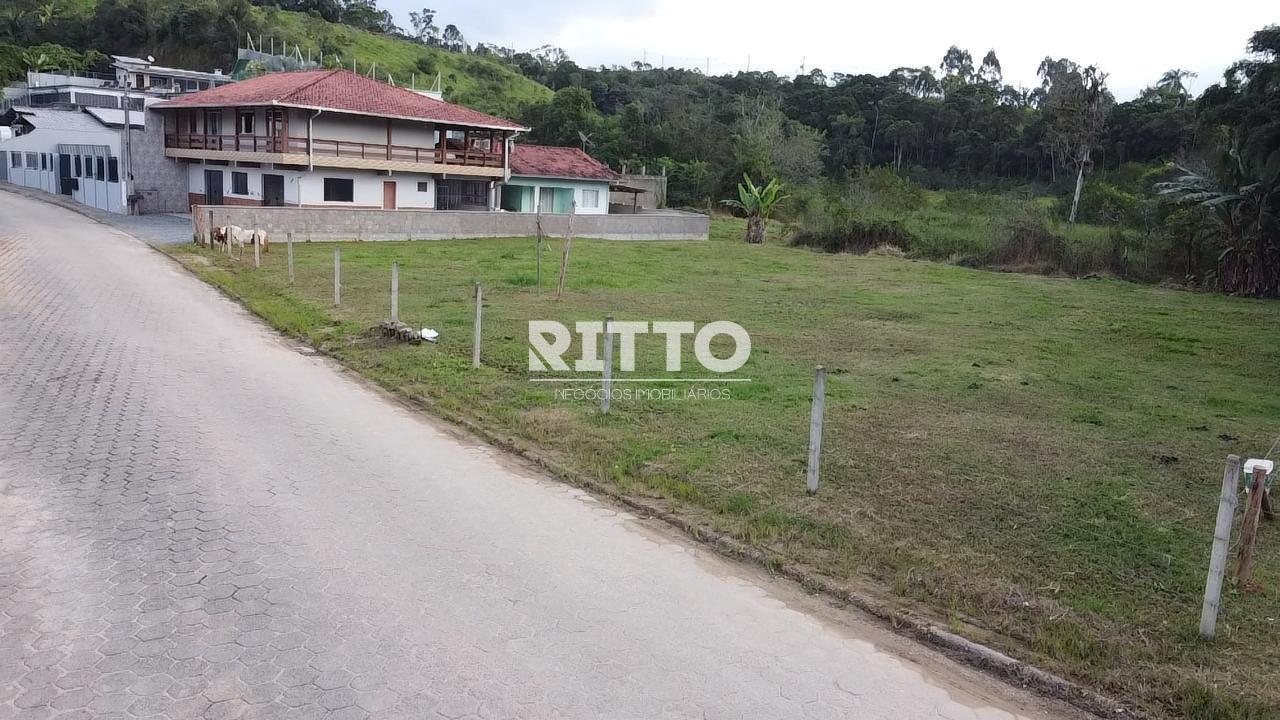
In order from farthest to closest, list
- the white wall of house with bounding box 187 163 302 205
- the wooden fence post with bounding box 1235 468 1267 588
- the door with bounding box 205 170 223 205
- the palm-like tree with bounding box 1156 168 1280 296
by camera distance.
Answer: the door with bounding box 205 170 223 205 → the white wall of house with bounding box 187 163 302 205 → the palm-like tree with bounding box 1156 168 1280 296 → the wooden fence post with bounding box 1235 468 1267 588

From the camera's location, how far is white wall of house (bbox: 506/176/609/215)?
44.7 metres

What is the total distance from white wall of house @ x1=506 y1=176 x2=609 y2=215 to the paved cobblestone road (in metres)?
35.5

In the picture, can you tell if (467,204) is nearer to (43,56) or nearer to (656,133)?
(656,133)

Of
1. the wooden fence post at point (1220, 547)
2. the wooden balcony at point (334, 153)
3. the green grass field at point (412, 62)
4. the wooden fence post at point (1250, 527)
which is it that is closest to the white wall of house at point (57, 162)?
the wooden balcony at point (334, 153)

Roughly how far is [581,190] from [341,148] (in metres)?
13.5

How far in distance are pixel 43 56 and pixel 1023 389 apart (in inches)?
3455

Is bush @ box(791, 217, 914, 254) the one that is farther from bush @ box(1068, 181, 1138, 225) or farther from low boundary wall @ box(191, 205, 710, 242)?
bush @ box(1068, 181, 1138, 225)

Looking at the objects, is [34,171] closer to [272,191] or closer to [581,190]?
[272,191]

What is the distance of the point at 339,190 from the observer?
1427 inches

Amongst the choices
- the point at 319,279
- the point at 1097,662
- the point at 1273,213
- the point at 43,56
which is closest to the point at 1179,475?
the point at 1097,662

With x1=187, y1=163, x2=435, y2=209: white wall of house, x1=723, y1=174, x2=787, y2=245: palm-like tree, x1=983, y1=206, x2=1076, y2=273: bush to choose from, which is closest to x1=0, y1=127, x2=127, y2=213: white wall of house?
x1=187, y1=163, x2=435, y2=209: white wall of house

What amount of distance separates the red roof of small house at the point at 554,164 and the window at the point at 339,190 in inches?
350

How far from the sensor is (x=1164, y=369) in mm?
14016

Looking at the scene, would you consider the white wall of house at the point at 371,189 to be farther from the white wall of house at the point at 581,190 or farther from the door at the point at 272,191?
the white wall of house at the point at 581,190
